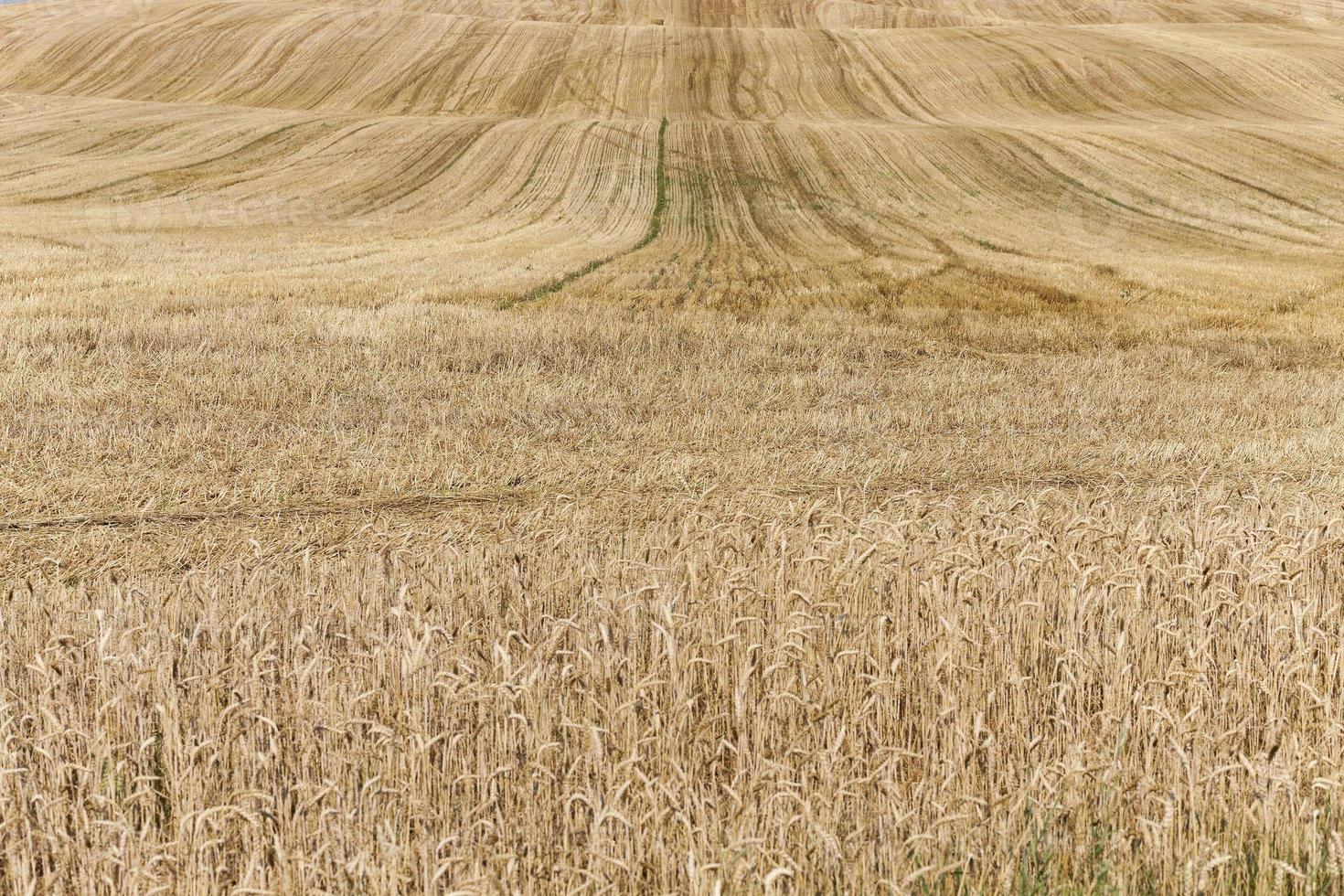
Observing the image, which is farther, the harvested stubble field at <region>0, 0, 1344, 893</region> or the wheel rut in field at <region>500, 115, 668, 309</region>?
the wheel rut in field at <region>500, 115, 668, 309</region>

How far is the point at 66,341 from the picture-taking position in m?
12.4

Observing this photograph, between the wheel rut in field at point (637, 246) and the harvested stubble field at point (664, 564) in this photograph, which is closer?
the harvested stubble field at point (664, 564)

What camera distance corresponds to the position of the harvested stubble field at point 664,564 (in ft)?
11.4

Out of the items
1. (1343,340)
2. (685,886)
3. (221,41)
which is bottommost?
(1343,340)

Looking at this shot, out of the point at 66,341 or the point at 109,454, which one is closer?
the point at 109,454

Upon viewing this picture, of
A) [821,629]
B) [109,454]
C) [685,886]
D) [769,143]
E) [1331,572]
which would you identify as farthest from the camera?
[769,143]

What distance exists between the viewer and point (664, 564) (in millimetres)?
5797

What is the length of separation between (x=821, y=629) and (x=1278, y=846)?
1930mm

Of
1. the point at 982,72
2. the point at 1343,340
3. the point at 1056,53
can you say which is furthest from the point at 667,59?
the point at 1343,340

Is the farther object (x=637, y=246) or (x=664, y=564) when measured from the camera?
(x=637, y=246)

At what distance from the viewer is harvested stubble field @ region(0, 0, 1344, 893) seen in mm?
3469

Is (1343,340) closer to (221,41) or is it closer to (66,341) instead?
(66,341)

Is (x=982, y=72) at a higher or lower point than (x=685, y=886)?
higher

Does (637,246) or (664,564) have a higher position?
(664,564)
